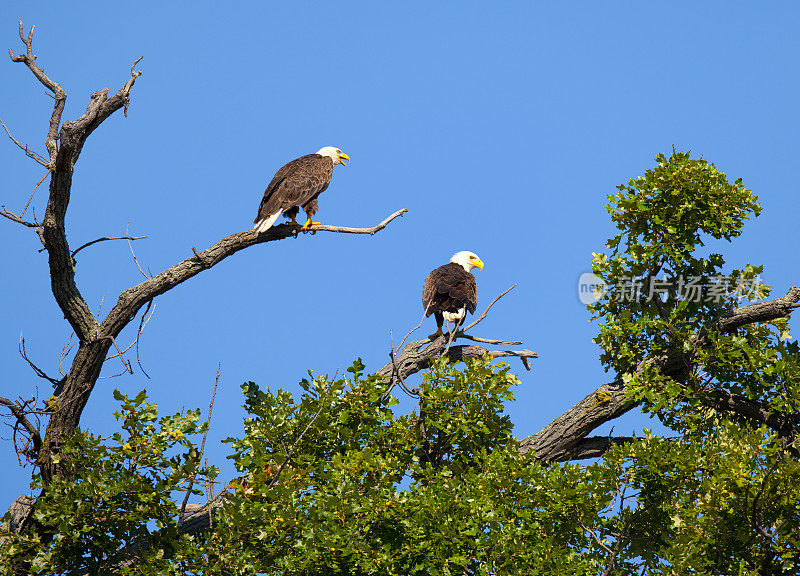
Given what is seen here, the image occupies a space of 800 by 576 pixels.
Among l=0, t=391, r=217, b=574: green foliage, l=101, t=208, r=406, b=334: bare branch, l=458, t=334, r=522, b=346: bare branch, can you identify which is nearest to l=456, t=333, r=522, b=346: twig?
l=458, t=334, r=522, b=346: bare branch

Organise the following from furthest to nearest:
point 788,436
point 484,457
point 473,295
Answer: point 473,295 → point 788,436 → point 484,457

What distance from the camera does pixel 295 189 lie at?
29.8ft

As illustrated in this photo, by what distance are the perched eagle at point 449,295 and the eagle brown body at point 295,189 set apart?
177 centimetres

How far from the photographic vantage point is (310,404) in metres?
6.43

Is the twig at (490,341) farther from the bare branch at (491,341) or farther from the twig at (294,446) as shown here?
the twig at (294,446)

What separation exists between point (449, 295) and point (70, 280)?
4.24 m

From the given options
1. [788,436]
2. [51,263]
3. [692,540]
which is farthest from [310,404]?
[788,436]

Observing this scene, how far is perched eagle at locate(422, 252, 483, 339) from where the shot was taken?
895 cm

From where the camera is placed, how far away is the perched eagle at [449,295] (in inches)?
352

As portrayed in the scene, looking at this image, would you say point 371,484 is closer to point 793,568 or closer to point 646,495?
point 646,495

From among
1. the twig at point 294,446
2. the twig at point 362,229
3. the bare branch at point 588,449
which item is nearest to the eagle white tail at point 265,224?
the twig at point 362,229

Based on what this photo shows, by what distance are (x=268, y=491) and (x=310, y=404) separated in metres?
0.96

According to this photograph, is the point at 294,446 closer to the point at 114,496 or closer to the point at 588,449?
the point at 114,496

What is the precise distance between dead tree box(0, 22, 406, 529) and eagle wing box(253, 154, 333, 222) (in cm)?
84
